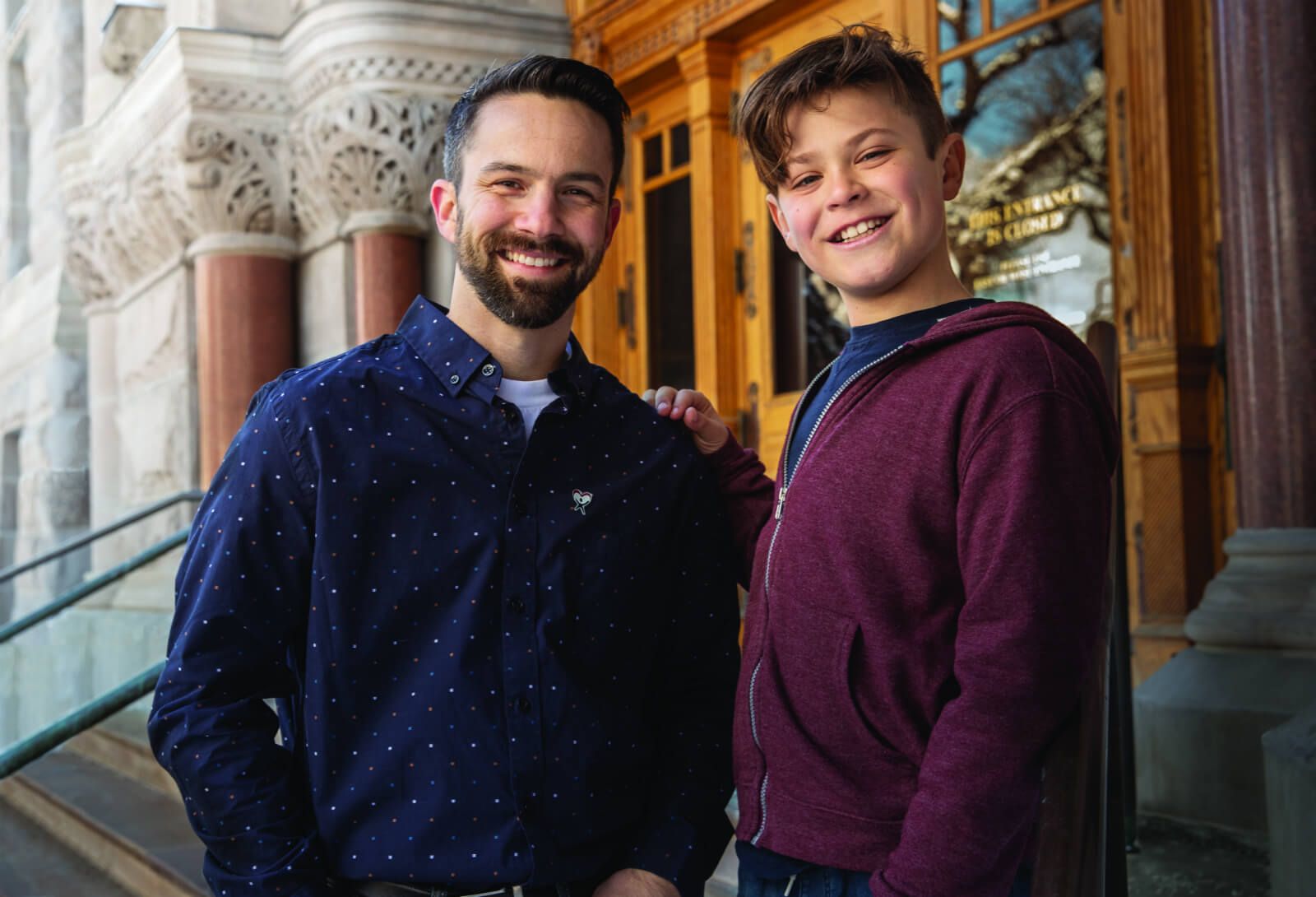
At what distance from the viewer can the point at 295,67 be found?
5.66m

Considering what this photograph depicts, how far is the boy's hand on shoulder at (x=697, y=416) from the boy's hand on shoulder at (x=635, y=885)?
1.97 feet

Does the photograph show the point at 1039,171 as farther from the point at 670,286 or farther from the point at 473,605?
the point at 473,605

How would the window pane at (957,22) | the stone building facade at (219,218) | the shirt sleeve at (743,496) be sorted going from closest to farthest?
the shirt sleeve at (743,496), the window pane at (957,22), the stone building facade at (219,218)

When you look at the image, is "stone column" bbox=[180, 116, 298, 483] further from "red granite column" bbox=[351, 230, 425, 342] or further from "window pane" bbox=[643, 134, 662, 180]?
"window pane" bbox=[643, 134, 662, 180]

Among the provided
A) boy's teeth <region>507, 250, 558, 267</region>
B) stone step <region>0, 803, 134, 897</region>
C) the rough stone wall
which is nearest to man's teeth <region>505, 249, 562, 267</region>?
boy's teeth <region>507, 250, 558, 267</region>

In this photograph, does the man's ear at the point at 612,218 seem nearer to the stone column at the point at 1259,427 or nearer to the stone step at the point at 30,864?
the stone column at the point at 1259,427

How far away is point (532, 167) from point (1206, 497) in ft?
8.78

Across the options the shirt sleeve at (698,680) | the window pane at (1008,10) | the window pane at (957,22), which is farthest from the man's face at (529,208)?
the window pane at (957,22)

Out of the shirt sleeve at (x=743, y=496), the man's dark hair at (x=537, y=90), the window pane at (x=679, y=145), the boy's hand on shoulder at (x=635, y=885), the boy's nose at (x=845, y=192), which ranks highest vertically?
the window pane at (x=679, y=145)

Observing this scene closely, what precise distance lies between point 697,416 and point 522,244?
0.37 m

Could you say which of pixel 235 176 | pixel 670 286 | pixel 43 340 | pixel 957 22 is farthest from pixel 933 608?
pixel 43 340

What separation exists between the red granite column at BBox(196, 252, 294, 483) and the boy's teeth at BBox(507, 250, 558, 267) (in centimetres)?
460

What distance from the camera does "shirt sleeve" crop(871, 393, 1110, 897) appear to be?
126 centimetres

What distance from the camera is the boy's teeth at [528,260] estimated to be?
5.64 ft
